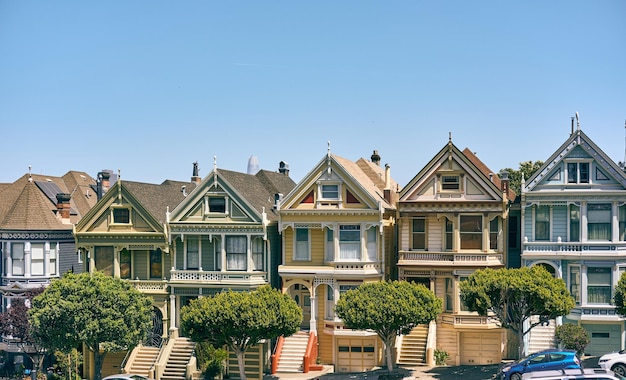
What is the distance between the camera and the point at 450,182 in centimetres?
4444

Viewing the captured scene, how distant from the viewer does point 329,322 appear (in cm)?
4503

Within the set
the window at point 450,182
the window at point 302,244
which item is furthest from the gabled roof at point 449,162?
the window at point 302,244

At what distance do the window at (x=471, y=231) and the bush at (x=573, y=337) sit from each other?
6184 mm

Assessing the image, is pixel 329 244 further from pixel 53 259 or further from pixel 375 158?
pixel 53 259

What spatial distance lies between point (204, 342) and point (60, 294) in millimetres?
8224

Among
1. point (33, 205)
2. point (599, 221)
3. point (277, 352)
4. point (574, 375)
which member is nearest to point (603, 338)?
point (599, 221)

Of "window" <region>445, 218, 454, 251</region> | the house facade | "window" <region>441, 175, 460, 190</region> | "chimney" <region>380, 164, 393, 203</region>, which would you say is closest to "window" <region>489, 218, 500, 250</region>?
the house facade

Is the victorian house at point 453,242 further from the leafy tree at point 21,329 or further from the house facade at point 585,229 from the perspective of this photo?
the leafy tree at point 21,329

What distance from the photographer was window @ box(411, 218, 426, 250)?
45.4 meters

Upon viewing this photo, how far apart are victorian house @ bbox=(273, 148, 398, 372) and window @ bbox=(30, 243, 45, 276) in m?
16.7

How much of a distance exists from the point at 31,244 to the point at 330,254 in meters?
20.0

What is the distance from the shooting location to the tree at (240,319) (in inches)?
1576

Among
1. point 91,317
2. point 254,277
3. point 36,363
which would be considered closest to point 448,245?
point 254,277

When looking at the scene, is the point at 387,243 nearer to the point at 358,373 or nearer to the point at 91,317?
the point at 358,373
